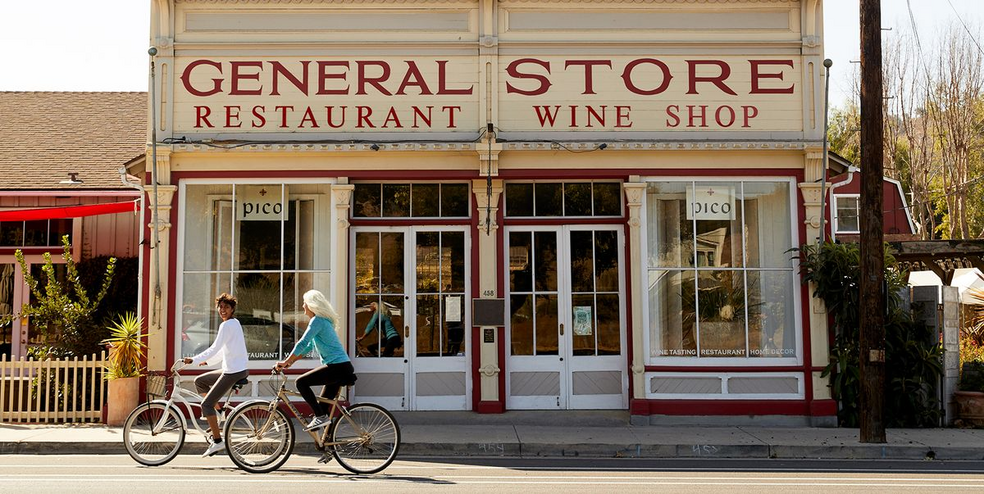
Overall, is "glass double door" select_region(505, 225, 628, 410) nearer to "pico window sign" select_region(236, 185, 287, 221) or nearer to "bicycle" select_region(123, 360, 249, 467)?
"pico window sign" select_region(236, 185, 287, 221)

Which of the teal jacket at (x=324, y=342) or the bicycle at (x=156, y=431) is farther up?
the teal jacket at (x=324, y=342)

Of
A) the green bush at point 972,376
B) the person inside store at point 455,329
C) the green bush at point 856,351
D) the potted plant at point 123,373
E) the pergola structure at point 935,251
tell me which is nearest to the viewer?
the potted plant at point 123,373

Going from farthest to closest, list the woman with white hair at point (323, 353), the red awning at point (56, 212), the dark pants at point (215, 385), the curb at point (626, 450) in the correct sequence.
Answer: the red awning at point (56, 212)
the curb at point (626, 450)
the dark pants at point (215, 385)
the woman with white hair at point (323, 353)

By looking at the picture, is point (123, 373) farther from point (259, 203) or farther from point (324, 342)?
point (324, 342)

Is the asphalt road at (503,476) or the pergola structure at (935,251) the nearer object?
the asphalt road at (503,476)

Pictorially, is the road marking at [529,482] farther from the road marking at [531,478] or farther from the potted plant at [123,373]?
the potted plant at [123,373]

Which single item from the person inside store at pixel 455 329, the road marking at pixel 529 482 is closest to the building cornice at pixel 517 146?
the person inside store at pixel 455 329

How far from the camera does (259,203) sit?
12.1 metres

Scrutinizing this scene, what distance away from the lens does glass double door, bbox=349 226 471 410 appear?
12.0m

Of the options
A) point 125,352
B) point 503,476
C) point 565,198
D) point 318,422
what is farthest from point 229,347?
point 565,198

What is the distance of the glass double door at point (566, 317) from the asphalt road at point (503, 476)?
87.1 inches

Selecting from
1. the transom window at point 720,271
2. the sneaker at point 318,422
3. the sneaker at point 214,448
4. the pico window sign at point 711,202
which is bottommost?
the sneaker at point 214,448

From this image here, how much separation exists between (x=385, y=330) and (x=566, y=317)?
99.7 inches

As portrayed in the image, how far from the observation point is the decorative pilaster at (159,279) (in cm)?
1163
